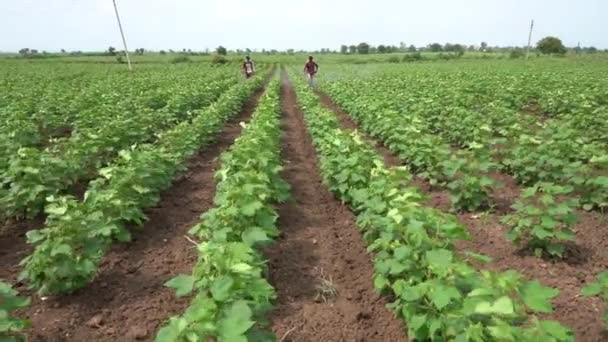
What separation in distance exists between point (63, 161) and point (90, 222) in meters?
2.10

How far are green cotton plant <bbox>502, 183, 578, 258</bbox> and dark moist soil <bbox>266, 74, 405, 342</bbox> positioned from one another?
5.17ft

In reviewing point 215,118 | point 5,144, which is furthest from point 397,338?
point 215,118

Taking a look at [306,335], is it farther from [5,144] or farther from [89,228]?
[5,144]

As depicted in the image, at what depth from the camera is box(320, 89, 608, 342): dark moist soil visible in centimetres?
371

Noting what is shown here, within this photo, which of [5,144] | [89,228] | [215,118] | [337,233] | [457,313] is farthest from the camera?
[215,118]

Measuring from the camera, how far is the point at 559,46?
7656 centimetres

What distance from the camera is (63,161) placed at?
6.07 metres

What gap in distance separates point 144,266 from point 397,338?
8.77 feet

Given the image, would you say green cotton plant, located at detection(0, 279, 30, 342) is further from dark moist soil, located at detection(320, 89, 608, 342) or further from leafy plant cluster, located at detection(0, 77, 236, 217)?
dark moist soil, located at detection(320, 89, 608, 342)

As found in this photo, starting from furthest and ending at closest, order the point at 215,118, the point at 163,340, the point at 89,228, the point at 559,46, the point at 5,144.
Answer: the point at 559,46
the point at 215,118
the point at 5,144
the point at 89,228
the point at 163,340

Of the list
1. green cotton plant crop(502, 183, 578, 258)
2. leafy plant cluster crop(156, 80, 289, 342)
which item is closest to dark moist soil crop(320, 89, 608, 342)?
green cotton plant crop(502, 183, 578, 258)

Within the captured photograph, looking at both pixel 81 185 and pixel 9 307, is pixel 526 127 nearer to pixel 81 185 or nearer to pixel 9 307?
pixel 81 185

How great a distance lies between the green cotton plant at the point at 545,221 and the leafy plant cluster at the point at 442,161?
3.22 feet

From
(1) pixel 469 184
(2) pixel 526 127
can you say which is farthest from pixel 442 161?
(2) pixel 526 127
